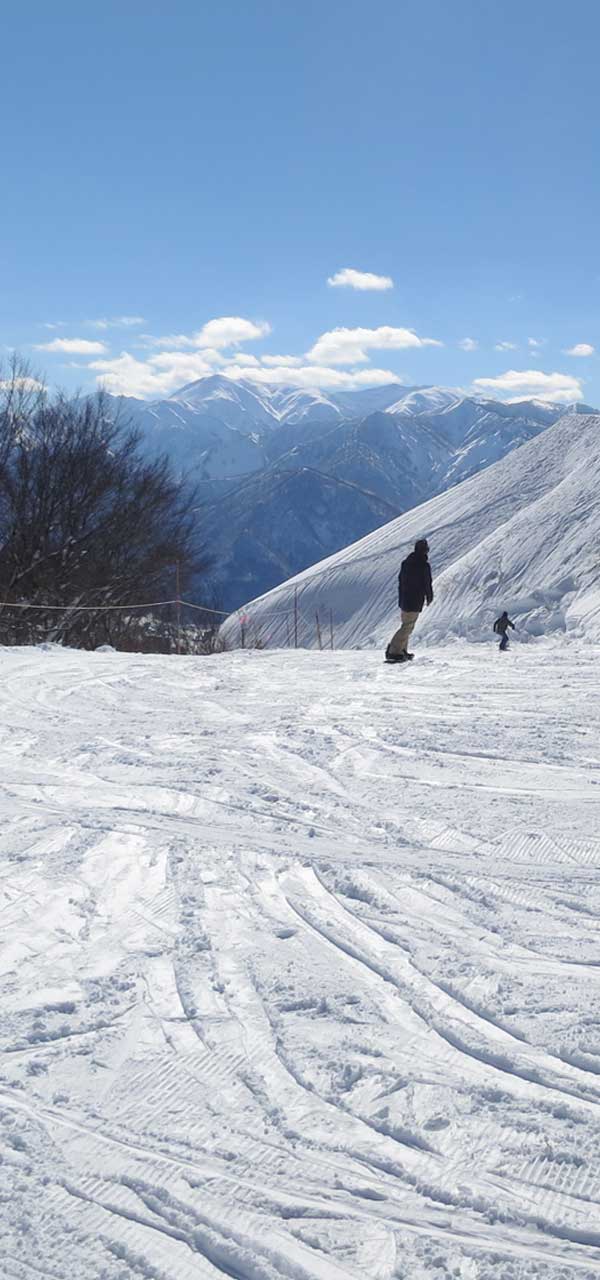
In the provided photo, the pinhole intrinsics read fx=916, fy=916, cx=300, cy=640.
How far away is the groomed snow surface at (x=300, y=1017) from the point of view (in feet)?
7.02

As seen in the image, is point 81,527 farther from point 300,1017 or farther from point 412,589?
point 300,1017

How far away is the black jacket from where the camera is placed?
14.0m

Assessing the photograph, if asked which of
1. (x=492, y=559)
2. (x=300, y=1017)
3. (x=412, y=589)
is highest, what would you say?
(x=492, y=559)

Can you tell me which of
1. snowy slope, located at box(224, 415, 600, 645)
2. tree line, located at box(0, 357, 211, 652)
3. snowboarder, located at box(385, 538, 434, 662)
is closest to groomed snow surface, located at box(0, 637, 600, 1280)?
snowboarder, located at box(385, 538, 434, 662)

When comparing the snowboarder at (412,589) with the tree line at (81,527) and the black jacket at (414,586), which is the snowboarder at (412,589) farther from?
the tree line at (81,527)

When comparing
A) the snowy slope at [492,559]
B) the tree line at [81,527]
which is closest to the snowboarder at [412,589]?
the snowy slope at [492,559]

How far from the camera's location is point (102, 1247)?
82.7 inches

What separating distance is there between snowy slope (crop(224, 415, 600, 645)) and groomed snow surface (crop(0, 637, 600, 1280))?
16.8 m

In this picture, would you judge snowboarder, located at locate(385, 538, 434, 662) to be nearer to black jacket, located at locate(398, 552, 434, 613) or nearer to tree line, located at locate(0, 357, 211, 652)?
black jacket, located at locate(398, 552, 434, 613)

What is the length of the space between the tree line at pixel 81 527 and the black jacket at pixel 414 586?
11502 millimetres

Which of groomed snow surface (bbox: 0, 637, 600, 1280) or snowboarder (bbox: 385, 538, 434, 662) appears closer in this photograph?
groomed snow surface (bbox: 0, 637, 600, 1280)

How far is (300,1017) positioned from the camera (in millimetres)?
3072

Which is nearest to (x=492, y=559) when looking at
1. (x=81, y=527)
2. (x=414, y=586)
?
(x=81, y=527)

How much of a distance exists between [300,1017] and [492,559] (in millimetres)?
35291
